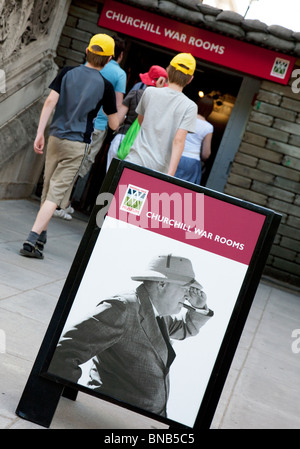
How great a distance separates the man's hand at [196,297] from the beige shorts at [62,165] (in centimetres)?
369

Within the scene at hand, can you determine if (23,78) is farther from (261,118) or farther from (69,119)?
(261,118)

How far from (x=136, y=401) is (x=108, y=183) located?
0.93m

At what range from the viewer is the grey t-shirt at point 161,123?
19.5 ft

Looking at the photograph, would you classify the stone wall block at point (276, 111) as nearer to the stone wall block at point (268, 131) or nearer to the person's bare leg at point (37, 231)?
the stone wall block at point (268, 131)

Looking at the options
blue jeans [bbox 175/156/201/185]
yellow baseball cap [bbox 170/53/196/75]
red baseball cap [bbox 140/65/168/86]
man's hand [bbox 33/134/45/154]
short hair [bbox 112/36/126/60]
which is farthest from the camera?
short hair [bbox 112/36/126/60]

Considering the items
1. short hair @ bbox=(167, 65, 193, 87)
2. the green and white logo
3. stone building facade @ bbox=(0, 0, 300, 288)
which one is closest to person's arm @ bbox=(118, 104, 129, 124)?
short hair @ bbox=(167, 65, 193, 87)

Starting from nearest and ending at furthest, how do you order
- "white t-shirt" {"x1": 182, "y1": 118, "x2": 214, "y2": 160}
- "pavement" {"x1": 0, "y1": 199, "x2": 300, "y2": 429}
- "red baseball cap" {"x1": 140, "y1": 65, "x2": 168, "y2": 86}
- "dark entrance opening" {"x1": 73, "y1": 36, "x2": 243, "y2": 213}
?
"pavement" {"x1": 0, "y1": 199, "x2": 300, "y2": 429}
"red baseball cap" {"x1": 140, "y1": 65, "x2": 168, "y2": 86}
"white t-shirt" {"x1": 182, "y1": 118, "x2": 214, "y2": 160}
"dark entrance opening" {"x1": 73, "y1": 36, "x2": 243, "y2": 213}

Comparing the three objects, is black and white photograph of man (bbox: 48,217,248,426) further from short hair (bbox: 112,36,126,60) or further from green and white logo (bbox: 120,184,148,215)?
short hair (bbox: 112,36,126,60)

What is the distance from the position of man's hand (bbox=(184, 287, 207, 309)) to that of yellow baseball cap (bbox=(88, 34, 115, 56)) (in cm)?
382

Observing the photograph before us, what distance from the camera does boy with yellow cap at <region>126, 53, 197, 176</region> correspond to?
5.92 meters

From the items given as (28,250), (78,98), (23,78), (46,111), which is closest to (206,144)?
(78,98)

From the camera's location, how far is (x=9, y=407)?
3.22 meters
